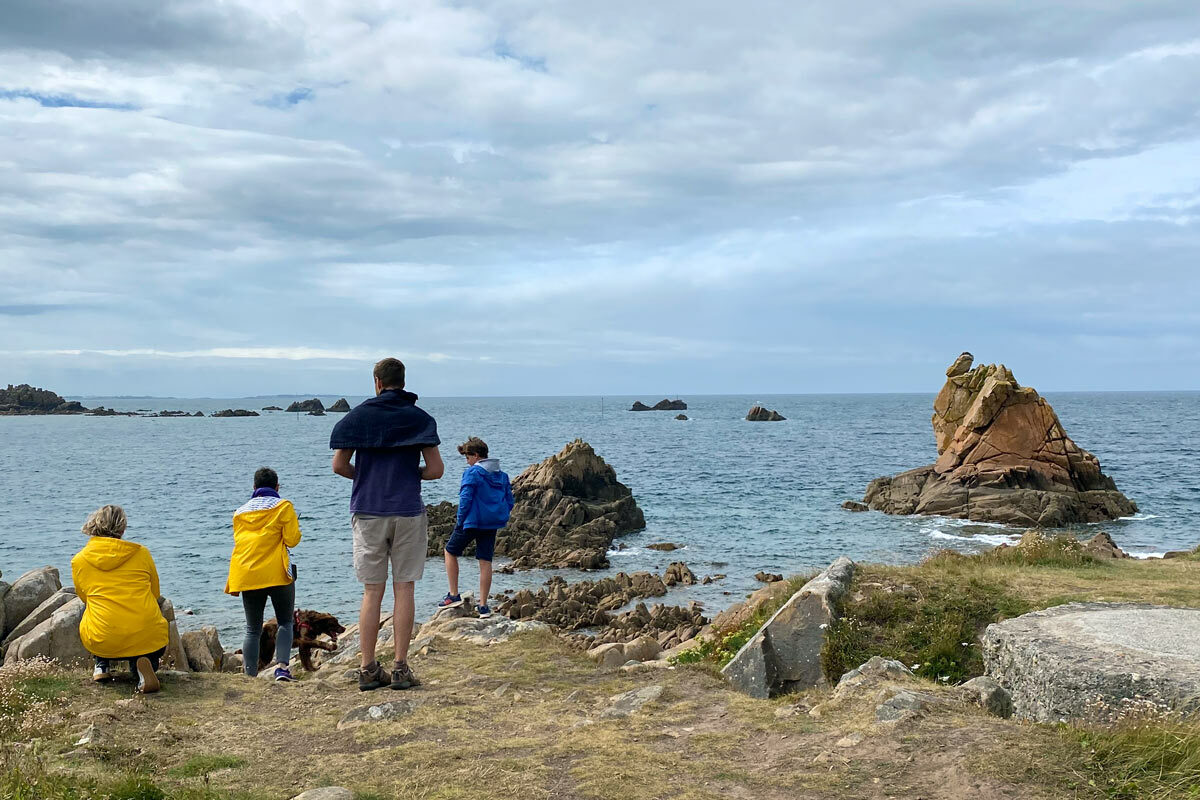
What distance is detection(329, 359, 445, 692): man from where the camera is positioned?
762 centimetres

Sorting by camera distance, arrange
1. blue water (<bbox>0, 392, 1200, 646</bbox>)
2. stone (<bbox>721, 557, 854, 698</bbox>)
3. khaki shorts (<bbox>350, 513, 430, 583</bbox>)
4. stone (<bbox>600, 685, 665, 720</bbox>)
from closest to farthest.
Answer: stone (<bbox>600, 685, 665, 720</bbox>) < khaki shorts (<bbox>350, 513, 430, 583</bbox>) < stone (<bbox>721, 557, 854, 698</bbox>) < blue water (<bbox>0, 392, 1200, 646</bbox>)

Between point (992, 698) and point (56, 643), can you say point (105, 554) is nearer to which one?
point (56, 643)

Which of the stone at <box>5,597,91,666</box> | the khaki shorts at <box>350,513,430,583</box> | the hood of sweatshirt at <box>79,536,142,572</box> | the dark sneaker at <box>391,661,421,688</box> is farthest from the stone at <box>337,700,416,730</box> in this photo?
the stone at <box>5,597,91,666</box>

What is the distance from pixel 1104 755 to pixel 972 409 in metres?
42.7

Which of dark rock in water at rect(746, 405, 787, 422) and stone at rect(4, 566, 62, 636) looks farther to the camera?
dark rock in water at rect(746, 405, 787, 422)

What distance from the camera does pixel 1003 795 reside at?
199 inches

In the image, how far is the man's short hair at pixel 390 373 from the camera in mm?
7695

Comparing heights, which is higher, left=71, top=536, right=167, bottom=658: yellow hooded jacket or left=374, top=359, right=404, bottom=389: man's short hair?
left=374, top=359, right=404, bottom=389: man's short hair

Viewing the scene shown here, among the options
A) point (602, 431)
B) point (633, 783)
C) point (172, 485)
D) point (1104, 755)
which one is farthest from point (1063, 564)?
point (602, 431)

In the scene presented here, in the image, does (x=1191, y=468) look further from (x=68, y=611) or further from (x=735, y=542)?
(x=68, y=611)

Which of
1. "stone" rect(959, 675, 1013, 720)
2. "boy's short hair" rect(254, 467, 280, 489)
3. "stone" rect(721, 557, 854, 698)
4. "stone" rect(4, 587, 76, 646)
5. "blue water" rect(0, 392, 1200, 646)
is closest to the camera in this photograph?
"stone" rect(959, 675, 1013, 720)

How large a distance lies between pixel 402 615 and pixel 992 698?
17.5 ft

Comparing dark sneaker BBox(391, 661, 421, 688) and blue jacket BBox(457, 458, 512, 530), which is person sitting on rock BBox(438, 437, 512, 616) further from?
dark sneaker BBox(391, 661, 421, 688)

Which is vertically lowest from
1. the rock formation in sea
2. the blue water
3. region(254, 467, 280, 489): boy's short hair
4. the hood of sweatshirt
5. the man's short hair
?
the blue water
